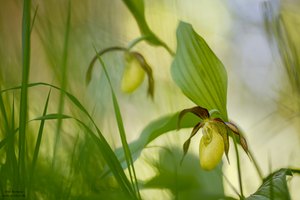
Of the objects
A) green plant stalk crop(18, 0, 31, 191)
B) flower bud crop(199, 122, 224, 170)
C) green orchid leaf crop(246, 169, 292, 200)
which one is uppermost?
green plant stalk crop(18, 0, 31, 191)

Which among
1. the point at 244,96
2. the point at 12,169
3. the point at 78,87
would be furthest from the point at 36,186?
the point at 244,96

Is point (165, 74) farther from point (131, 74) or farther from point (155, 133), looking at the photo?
point (155, 133)

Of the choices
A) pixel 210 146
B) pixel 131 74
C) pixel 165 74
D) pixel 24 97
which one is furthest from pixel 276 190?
pixel 165 74

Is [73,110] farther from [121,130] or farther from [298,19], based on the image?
[298,19]

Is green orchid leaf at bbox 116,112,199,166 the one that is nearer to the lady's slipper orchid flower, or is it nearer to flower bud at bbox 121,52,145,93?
the lady's slipper orchid flower

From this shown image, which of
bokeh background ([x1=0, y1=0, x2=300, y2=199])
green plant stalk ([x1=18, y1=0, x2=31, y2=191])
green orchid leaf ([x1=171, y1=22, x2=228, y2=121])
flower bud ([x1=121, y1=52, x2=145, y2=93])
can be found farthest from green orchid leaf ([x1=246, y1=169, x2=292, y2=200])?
flower bud ([x1=121, y1=52, x2=145, y2=93])

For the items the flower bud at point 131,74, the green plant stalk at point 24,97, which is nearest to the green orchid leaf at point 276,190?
the green plant stalk at point 24,97
